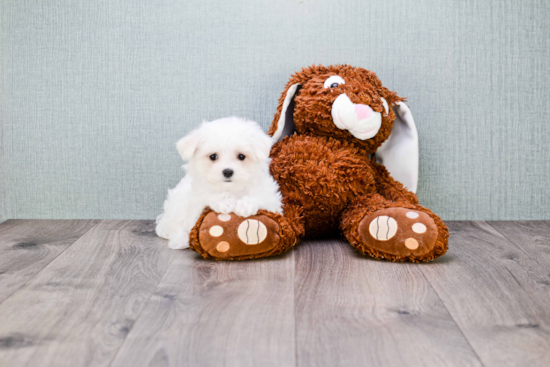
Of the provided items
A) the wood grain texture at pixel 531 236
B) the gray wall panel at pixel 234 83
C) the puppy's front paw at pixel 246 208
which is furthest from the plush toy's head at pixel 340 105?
the wood grain texture at pixel 531 236

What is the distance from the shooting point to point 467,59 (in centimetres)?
179

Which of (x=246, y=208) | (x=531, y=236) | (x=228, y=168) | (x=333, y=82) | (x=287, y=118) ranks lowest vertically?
(x=531, y=236)

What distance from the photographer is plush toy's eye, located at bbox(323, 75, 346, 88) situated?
1550 millimetres

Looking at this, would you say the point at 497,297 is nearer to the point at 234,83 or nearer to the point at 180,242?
the point at 180,242

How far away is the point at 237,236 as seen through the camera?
134 centimetres

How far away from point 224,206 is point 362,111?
51cm

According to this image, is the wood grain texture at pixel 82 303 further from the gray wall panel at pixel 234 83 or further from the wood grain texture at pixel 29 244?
the gray wall panel at pixel 234 83

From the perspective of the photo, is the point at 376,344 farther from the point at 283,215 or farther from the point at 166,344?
the point at 283,215

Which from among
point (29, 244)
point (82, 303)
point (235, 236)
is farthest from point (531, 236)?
point (29, 244)

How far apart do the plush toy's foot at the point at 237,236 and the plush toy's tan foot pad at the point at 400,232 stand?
0.24m

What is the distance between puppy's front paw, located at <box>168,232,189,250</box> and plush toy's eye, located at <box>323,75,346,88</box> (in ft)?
2.12

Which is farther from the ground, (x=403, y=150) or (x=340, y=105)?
(x=340, y=105)

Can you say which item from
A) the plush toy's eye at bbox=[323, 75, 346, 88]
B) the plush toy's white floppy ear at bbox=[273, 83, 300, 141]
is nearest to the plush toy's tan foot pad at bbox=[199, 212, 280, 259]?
the plush toy's white floppy ear at bbox=[273, 83, 300, 141]

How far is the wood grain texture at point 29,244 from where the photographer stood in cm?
124
